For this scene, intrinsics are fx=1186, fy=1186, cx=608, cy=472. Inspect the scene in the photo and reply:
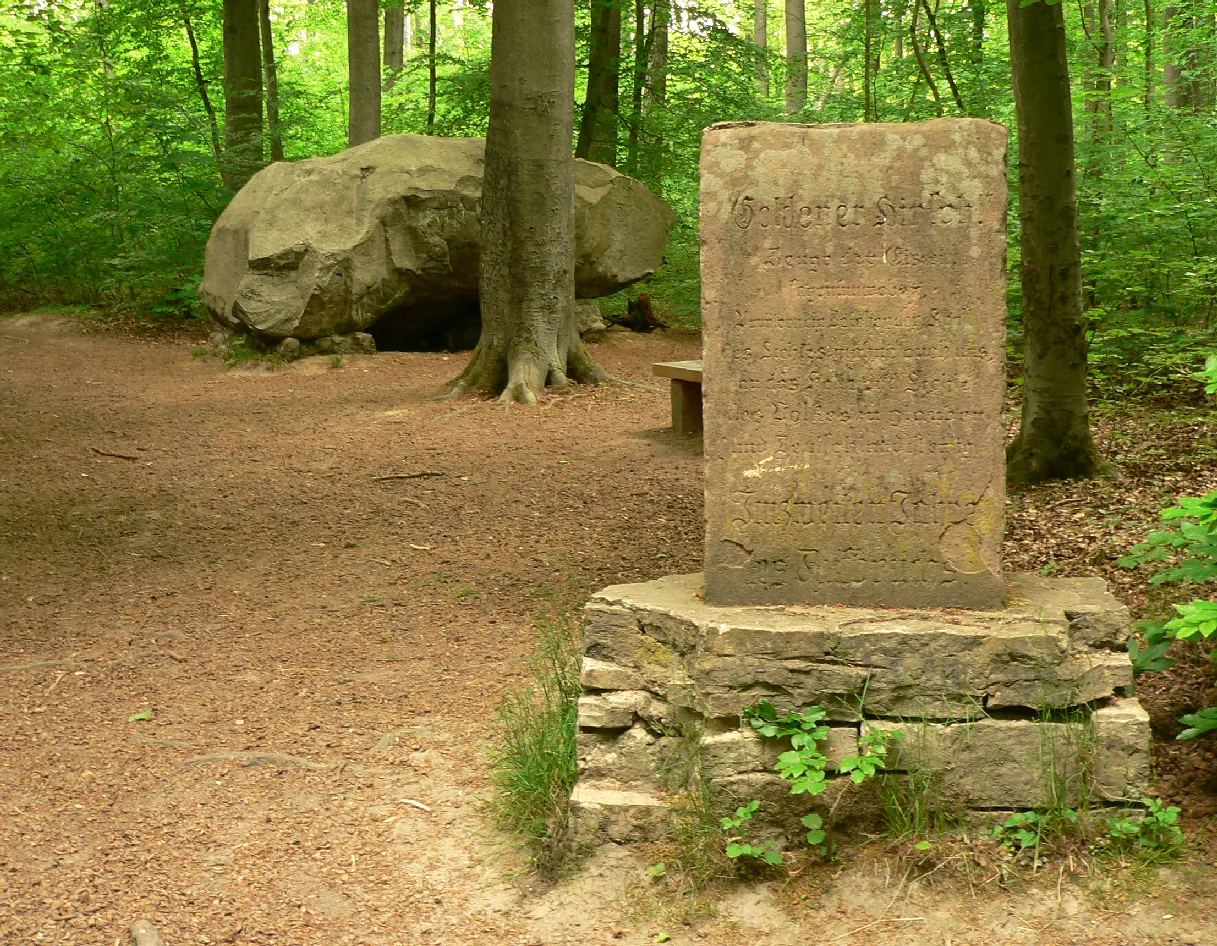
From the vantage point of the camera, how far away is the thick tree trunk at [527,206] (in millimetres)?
9945

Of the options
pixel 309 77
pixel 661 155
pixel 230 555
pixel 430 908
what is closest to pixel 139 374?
pixel 230 555

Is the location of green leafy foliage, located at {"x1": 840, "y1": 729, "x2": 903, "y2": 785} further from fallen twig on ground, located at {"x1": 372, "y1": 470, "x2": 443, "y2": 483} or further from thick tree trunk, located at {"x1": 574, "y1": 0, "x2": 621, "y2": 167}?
thick tree trunk, located at {"x1": 574, "y1": 0, "x2": 621, "y2": 167}

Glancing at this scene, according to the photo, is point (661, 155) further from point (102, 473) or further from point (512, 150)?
point (102, 473)

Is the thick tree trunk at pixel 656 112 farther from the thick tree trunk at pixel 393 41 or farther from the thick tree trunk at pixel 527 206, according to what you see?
the thick tree trunk at pixel 393 41

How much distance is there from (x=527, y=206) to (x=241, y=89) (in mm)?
8125

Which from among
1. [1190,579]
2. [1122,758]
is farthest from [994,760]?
[1190,579]

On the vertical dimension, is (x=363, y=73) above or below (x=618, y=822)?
above

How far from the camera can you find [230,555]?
20.8 feet

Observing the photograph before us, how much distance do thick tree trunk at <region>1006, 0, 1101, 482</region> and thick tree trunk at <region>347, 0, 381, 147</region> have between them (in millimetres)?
11283

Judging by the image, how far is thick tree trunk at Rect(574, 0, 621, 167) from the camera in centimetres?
1609

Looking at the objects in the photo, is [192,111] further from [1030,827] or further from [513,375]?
[1030,827]

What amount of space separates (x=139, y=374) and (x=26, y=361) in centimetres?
140

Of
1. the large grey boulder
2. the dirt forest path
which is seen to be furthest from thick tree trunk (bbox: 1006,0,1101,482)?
the large grey boulder

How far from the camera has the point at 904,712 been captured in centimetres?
338
